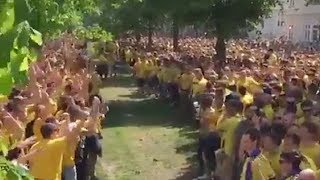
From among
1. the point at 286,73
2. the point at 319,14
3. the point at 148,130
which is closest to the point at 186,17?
the point at 148,130

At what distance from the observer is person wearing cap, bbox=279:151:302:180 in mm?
7176

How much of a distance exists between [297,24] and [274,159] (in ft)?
208

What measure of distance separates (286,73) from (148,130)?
4760mm

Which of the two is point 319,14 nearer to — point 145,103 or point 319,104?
point 145,103

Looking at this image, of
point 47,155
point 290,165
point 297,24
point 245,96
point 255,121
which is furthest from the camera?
point 297,24

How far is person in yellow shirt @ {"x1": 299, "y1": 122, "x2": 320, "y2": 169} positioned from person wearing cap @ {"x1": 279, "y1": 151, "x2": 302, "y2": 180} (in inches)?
17.1

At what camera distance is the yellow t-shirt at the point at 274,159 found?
25.4ft

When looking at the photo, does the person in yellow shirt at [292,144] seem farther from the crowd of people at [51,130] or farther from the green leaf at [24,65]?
the green leaf at [24,65]

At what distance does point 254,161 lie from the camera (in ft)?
25.5

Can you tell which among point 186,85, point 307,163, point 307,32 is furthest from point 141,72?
point 307,32

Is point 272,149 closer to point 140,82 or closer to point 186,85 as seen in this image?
point 186,85

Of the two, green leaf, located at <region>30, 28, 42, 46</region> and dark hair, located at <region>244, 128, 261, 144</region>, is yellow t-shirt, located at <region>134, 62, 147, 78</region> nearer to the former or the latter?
dark hair, located at <region>244, 128, 261, 144</region>

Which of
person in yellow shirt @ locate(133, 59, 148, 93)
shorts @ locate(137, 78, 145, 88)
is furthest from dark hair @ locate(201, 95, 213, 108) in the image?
shorts @ locate(137, 78, 145, 88)

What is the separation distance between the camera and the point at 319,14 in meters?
65.7
